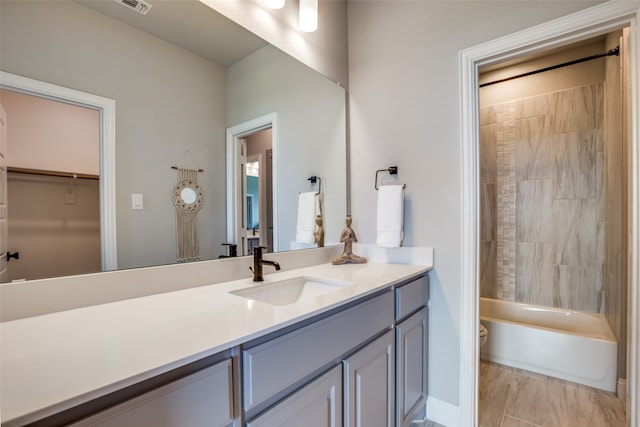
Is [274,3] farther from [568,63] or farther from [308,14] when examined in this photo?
[568,63]

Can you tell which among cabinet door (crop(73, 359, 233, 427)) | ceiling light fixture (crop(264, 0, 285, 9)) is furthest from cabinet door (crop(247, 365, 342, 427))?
ceiling light fixture (crop(264, 0, 285, 9))

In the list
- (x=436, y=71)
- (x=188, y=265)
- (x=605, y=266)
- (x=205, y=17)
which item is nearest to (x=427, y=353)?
(x=188, y=265)

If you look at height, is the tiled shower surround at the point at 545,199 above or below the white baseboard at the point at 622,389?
above

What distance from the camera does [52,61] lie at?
0.85 metres

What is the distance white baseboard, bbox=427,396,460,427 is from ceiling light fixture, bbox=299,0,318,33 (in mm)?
2236

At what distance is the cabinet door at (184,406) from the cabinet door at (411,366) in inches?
36.1

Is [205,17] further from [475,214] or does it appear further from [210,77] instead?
[475,214]

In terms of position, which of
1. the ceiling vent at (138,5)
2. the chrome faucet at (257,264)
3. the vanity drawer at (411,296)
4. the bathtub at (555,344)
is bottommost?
the bathtub at (555,344)

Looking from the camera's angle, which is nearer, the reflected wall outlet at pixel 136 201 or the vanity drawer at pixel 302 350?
the vanity drawer at pixel 302 350

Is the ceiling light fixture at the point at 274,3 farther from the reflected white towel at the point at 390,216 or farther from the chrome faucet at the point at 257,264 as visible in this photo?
the chrome faucet at the point at 257,264

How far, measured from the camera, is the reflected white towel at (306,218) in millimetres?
1712

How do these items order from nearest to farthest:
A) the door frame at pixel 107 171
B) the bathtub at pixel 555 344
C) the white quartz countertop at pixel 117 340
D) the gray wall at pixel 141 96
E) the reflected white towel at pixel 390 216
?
the white quartz countertop at pixel 117 340, the gray wall at pixel 141 96, the door frame at pixel 107 171, the reflected white towel at pixel 390 216, the bathtub at pixel 555 344

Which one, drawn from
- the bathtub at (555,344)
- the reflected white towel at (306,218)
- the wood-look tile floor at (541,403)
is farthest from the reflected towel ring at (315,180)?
the bathtub at (555,344)

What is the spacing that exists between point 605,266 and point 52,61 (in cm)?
348
